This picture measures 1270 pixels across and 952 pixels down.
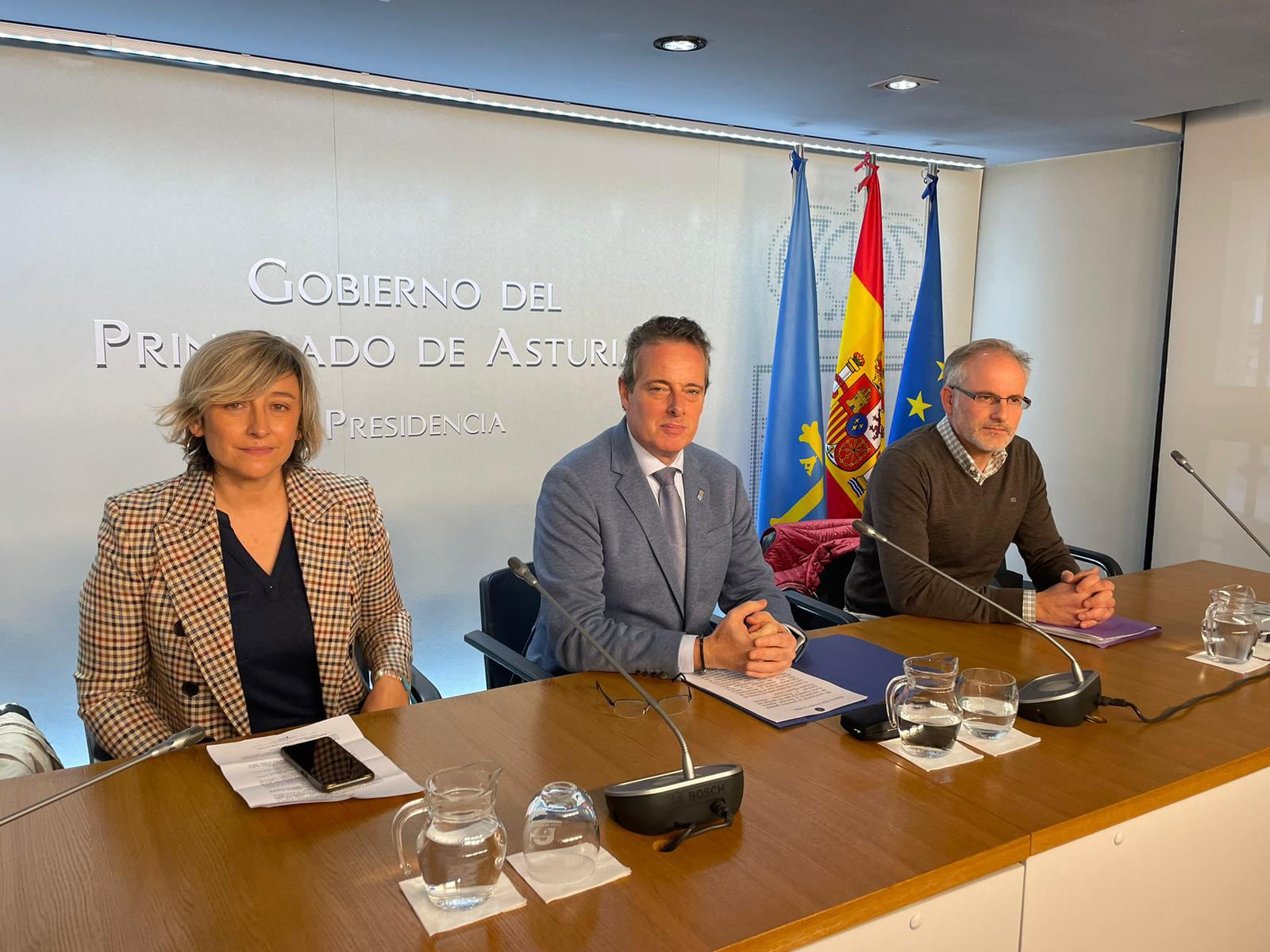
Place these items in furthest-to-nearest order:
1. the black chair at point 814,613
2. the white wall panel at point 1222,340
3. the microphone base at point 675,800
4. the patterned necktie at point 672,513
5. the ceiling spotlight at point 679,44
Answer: the white wall panel at point 1222,340, the ceiling spotlight at point 679,44, the black chair at point 814,613, the patterned necktie at point 672,513, the microphone base at point 675,800

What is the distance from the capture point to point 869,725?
179 cm

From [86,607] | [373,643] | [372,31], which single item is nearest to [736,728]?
[373,643]

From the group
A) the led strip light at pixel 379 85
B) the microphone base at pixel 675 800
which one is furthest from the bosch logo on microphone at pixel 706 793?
the led strip light at pixel 379 85

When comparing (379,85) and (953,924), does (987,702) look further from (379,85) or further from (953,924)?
(379,85)

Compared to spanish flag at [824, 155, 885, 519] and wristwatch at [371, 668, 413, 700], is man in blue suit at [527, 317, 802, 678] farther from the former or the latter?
spanish flag at [824, 155, 885, 519]

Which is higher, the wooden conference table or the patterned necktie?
the patterned necktie

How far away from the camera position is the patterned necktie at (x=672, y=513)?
2533 mm

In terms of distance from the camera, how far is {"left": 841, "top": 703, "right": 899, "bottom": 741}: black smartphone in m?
1.79

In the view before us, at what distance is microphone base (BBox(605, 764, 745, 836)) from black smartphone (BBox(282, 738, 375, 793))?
401mm

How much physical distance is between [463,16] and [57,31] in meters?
1.34

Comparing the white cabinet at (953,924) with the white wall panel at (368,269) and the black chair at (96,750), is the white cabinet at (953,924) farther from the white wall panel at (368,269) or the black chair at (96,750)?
the white wall panel at (368,269)

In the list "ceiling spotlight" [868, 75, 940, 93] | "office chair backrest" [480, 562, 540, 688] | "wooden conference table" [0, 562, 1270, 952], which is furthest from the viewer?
"ceiling spotlight" [868, 75, 940, 93]

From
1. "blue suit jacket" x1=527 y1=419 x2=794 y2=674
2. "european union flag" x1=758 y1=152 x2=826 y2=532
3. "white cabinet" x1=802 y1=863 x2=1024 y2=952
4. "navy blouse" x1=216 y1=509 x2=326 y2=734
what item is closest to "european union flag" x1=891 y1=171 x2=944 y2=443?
"european union flag" x1=758 y1=152 x2=826 y2=532

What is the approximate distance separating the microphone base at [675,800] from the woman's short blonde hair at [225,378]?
120cm
